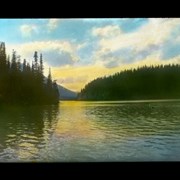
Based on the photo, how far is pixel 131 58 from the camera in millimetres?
1883

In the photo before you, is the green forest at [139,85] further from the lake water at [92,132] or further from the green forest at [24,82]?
the green forest at [24,82]

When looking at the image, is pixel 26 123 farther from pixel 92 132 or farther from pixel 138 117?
pixel 138 117

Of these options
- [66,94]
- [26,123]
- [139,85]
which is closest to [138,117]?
[139,85]

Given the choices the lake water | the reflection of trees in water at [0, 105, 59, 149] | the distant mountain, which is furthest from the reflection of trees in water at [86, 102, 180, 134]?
the reflection of trees in water at [0, 105, 59, 149]

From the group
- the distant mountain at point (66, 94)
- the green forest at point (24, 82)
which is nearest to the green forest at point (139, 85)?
the distant mountain at point (66, 94)

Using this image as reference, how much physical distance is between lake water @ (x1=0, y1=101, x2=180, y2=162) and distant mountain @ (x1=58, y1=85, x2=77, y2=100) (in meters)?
0.03

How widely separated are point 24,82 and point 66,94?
0.26 metres

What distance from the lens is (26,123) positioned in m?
1.86

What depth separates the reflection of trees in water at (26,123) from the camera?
181cm

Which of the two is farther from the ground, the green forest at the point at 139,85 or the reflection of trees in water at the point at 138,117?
the green forest at the point at 139,85

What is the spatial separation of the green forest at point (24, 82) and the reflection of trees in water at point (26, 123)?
0.16 feet

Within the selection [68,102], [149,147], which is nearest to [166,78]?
[149,147]
